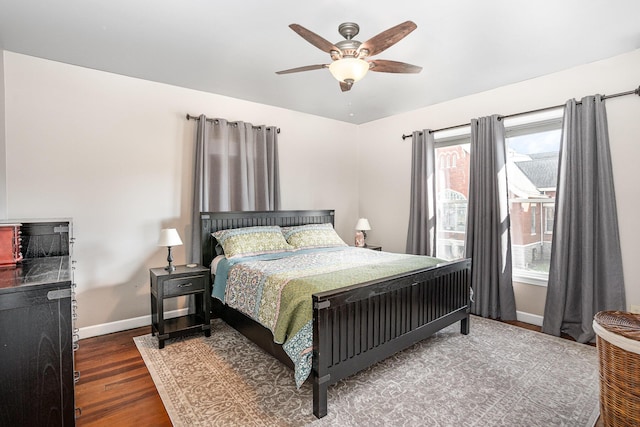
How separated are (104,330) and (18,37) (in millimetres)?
2651

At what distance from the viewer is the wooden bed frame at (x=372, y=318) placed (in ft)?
6.46

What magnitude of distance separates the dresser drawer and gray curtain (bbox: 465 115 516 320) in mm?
3023

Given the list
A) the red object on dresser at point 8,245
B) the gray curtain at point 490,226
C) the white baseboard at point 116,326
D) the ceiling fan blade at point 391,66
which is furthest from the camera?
the gray curtain at point 490,226

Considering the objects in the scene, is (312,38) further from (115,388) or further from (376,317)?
(115,388)

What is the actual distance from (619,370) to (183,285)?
10.3 feet

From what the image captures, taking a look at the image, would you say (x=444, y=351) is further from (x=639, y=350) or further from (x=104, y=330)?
(x=104, y=330)

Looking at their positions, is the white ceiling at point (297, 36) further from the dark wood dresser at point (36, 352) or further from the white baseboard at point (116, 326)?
the white baseboard at point (116, 326)

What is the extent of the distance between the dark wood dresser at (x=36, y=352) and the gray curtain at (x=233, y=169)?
85.4 inches

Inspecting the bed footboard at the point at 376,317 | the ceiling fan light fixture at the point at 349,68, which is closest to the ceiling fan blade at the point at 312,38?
the ceiling fan light fixture at the point at 349,68

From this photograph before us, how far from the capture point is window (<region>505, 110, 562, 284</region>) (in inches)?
136

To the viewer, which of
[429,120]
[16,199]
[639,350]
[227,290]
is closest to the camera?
[639,350]

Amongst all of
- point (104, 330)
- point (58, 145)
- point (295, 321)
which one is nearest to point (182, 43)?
point (58, 145)

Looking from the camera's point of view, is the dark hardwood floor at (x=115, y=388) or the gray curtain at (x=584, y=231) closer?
the dark hardwood floor at (x=115, y=388)

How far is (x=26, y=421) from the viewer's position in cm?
140
